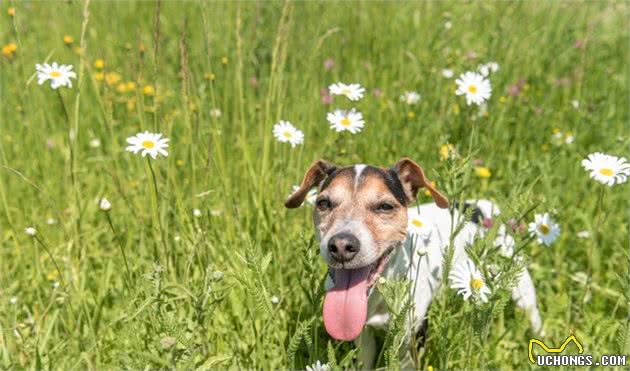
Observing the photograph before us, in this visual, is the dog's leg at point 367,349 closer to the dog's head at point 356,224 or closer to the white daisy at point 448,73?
the dog's head at point 356,224

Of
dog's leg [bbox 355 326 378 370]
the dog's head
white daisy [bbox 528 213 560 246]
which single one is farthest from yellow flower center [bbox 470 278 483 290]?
dog's leg [bbox 355 326 378 370]

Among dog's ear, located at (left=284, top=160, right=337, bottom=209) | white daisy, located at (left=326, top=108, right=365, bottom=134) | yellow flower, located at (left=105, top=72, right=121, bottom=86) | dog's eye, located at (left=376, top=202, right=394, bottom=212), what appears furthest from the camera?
yellow flower, located at (left=105, top=72, right=121, bottom=86)

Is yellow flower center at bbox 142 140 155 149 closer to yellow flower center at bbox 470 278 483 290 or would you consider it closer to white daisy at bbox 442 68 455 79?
yellow flower center at bbox 470 278 483 290

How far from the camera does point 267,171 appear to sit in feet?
12.6

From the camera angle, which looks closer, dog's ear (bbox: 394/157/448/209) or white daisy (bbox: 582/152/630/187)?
white daisy (bbox: 582/152/630/187)

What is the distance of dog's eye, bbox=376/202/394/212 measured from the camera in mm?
2945

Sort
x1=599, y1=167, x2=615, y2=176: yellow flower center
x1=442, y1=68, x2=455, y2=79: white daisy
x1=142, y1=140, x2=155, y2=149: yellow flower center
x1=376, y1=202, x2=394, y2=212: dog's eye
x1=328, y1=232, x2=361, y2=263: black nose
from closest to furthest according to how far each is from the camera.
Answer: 1. x1=328, y1=232, x2=361, y2=263: black nose
2. x1=599, y1=167, x2=615, y2=176: yellow flower center
3. x1=142, y1=140, x2=155, y2=149: yellow flower center
4. x1=376, y1=202, x2=394, y2=212: dog's eye
5. x1=442, y1=68, x2=455, y2=79: white daisy

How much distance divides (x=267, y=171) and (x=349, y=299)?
1.31 meters

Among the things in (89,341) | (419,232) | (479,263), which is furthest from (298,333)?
(89,341)

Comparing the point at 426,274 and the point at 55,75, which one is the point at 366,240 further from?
the point at 55,75

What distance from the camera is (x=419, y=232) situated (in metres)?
3.01

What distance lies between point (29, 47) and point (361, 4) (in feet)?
10.9

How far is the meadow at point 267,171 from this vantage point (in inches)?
109

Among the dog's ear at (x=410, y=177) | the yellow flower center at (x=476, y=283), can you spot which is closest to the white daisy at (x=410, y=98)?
the dog's ear at (x=410, y=177)
